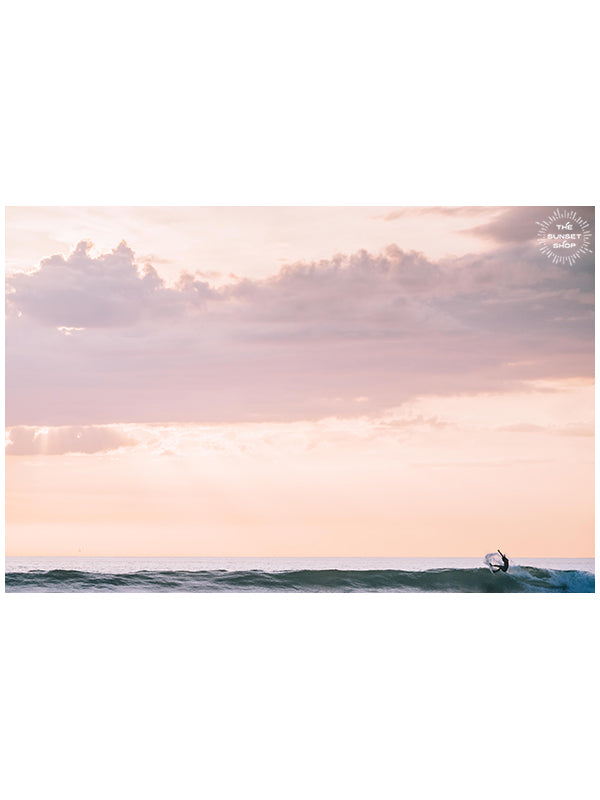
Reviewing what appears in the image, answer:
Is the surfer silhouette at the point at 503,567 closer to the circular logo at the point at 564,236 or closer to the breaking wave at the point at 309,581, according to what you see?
the breaking wave at the point at 309,581

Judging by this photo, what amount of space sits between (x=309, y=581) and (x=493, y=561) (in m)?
2.61

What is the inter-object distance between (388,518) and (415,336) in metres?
2.62

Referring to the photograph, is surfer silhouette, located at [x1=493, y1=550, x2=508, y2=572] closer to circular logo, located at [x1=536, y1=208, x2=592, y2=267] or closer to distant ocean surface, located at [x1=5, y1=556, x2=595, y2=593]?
distant ocean surface, located at [x1=5, y1=556, x2=595, y2=593]

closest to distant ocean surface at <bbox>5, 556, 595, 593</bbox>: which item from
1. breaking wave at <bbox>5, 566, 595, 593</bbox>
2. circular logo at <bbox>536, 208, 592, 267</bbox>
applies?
breaking wave at <bbox>5, 566, 595, 593</bbox>

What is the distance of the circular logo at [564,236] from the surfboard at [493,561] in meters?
4.22

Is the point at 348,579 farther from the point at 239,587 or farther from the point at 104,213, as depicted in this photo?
the point at 104,213

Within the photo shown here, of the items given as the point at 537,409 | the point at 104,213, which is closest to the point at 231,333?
the point at 104,213

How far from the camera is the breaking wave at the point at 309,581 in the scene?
41.6ft

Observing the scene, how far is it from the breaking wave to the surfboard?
0.32ft

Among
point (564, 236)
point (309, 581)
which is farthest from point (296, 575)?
point (564, 236)

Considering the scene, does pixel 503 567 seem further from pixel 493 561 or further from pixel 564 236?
pixel 564 236

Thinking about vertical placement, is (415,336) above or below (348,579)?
above
